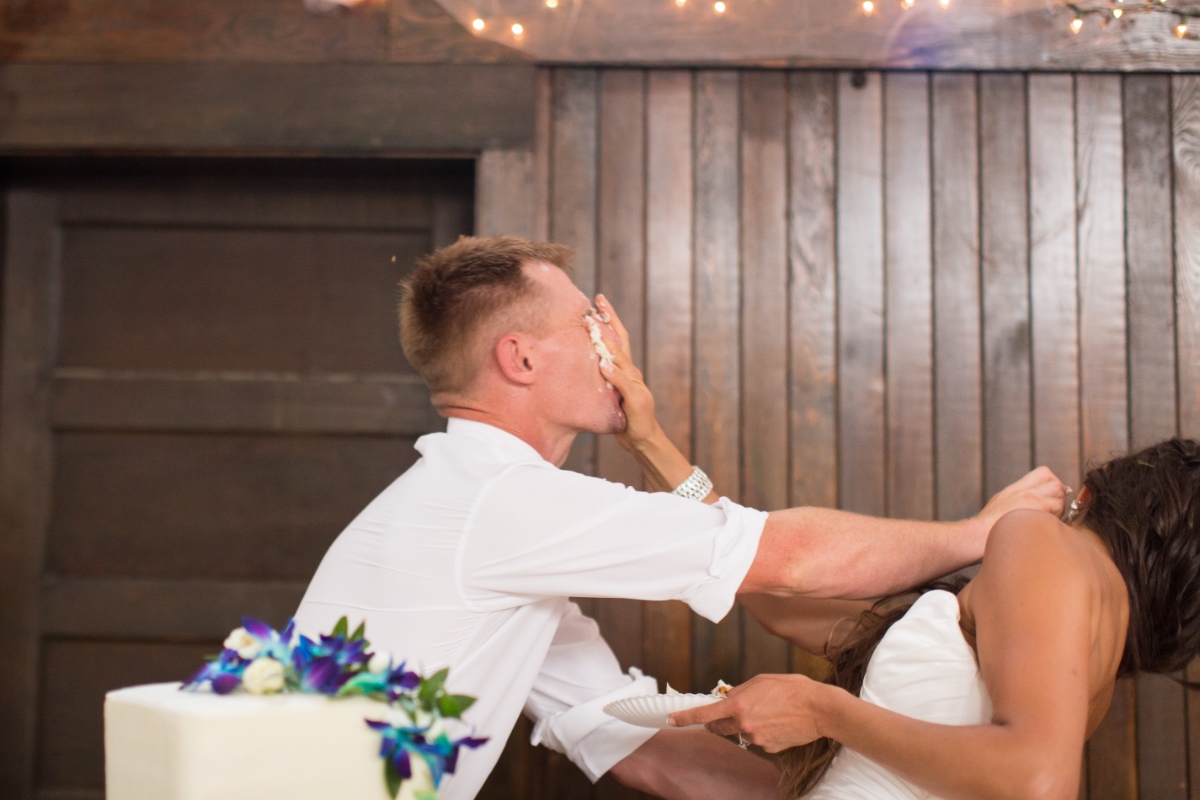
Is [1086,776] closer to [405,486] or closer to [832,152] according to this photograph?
[832,152]

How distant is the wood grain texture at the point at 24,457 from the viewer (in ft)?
8.57

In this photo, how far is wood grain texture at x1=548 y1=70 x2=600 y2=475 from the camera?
2.44 meters

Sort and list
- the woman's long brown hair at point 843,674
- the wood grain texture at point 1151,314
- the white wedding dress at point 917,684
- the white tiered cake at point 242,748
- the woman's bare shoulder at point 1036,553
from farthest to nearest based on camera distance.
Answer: the wood grain texture at point 1151,314
the woman's long brown hair at point 843,674
the white wedding dress at point 917,684
the woman's bare shoulder at point 1036,553
the white tiered cake at point 242,748

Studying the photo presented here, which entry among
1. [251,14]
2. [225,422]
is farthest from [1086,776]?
[251,14]

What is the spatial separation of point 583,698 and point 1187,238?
75.3 inches

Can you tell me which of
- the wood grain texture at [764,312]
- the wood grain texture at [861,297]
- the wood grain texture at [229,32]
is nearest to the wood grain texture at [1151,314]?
the wood grain texture at [861,297]

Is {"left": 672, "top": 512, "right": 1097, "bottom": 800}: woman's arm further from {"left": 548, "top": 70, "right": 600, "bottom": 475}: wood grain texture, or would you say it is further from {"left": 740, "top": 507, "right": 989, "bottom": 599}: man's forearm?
{"left": 548, "top": 70, "right": 600, "bottom": 475}: wood grain texture

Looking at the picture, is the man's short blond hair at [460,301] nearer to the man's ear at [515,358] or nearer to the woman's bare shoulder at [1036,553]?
the man's ear at [515,358]

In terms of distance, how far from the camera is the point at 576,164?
2.46m

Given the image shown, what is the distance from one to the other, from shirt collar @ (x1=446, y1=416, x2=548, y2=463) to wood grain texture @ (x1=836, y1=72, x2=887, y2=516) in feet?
3.48

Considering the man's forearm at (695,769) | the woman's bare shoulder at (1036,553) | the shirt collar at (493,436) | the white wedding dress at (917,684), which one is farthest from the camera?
the man's forearm at (695,769)

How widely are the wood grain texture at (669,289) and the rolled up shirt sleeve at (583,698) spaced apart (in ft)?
1.46

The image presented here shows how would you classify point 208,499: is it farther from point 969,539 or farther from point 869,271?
point 969,539

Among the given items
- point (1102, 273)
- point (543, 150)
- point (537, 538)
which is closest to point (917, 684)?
point (537, 538)
